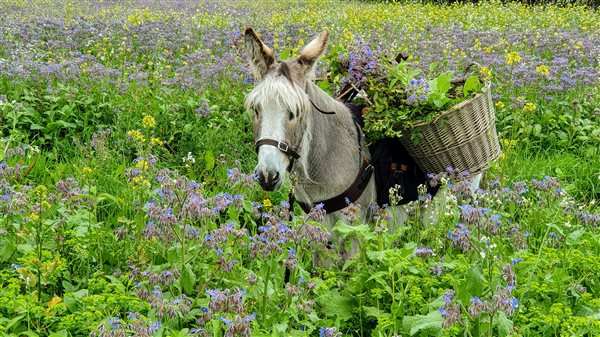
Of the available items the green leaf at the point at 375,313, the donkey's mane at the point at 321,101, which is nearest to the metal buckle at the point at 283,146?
the donkey's mane at the point at 321,101

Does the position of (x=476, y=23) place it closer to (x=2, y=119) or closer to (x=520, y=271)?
(x=2, y=119)

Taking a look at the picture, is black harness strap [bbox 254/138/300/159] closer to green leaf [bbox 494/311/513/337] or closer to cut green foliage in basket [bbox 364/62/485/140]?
cut green foliage in basket [bbox 364/62/485/140]

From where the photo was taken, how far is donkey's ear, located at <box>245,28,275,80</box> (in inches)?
148

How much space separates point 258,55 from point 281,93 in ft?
1.13

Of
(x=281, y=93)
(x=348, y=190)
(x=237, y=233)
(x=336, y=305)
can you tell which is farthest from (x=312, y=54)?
(x=336, y=305)

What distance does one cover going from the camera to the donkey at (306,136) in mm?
3621

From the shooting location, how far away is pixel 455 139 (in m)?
4.42

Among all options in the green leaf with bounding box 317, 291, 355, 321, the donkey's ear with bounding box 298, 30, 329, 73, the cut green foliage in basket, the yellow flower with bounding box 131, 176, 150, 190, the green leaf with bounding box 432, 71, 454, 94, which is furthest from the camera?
the green leaf with bounding box 432, 71, 454, 94

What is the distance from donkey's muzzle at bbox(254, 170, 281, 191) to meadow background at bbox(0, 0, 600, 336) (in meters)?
0.09

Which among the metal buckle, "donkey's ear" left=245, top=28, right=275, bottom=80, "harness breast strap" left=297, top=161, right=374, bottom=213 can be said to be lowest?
"harness breast strap" left=297, top=161, right=374, bottom=213

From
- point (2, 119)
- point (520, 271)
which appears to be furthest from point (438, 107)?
point (2, 119)

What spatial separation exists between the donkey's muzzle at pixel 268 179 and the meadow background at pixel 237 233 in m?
0.09

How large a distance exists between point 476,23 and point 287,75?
1161 centimetres

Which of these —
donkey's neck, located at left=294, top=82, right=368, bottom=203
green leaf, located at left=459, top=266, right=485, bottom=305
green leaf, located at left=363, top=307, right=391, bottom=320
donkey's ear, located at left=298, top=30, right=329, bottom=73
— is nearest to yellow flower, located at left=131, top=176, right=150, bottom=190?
donkey's neck, located at left=294, top=82, right=368, bottom=203
